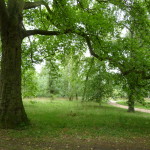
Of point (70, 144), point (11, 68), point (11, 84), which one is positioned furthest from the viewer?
point (11, 68)

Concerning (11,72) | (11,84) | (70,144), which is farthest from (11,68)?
(70,144)

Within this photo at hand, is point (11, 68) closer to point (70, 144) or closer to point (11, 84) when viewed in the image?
point (11, 84)

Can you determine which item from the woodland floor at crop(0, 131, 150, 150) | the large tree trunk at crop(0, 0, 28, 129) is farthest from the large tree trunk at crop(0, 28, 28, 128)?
the woodland floor at crop(0, 131, 150, 150)

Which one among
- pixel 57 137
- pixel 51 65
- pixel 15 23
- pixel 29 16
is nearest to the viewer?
pixel 57 137

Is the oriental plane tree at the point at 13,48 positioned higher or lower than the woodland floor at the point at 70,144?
higher

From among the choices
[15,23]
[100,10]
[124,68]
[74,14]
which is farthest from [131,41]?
[15,23]

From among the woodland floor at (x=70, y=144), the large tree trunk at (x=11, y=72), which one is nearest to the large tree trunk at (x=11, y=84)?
the large tree trunk at (x=11, y=72)

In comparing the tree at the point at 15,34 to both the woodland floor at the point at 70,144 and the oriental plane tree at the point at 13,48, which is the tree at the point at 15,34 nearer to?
the oriental plane tree at the point at 13,48

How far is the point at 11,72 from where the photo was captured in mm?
9477

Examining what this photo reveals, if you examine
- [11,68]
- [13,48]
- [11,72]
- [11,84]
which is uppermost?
[13,48]

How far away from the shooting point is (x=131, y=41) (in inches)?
442

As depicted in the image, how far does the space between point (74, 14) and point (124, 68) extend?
14.2ft

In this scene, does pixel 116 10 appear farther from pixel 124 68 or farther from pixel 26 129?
pixel 26 129

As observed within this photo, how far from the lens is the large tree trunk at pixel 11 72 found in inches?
362
